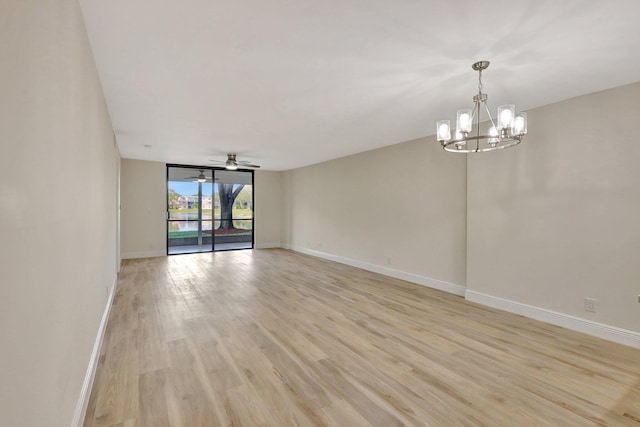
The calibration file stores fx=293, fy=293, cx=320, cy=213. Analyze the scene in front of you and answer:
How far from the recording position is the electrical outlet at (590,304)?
3125mm

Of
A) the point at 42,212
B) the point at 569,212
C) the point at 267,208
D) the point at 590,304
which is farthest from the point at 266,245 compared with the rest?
the point at 42,212

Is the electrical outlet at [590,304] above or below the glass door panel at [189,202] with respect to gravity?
below

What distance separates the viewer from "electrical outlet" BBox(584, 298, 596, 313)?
10.3 feet

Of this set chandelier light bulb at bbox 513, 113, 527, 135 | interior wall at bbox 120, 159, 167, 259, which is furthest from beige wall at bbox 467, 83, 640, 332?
interior wall at bbox 120, 159, 167, 259

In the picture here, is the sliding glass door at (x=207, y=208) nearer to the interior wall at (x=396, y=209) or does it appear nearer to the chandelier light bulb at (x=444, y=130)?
the interior wall at (x=396, y=209)

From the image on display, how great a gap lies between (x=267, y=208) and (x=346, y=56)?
7.68m

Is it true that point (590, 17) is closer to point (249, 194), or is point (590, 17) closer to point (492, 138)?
point (492, 138)

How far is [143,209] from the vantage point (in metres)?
7.72

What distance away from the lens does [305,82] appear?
284cm

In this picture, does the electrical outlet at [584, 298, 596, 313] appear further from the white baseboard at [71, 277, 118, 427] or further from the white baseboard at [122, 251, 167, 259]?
the white baseboard at [122, 251, 167, 259]

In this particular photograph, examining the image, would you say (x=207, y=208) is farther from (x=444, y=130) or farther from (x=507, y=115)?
(x=507, y=115)

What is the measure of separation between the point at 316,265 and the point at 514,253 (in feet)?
13.3

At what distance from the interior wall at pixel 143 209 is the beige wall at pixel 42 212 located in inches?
251

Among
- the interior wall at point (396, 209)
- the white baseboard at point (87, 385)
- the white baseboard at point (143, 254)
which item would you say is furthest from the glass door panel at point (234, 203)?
the white baseboard at point (87, 385)
